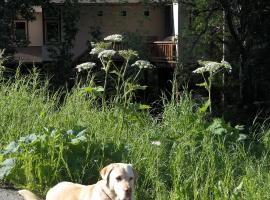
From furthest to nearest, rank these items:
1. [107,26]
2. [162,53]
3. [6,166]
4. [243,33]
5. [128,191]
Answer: [107,26] → [162,53] → [243,33] → [6,166] → [128,191]

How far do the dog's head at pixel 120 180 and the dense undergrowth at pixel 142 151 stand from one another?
2.34 feet

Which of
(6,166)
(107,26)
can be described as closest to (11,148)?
(6,166)

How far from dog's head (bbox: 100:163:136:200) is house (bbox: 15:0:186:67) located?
23.4 m

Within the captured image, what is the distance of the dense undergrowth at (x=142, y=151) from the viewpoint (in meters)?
5.55

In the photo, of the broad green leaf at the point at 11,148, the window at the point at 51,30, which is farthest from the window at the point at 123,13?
the broad green leaf at the point at 11,148

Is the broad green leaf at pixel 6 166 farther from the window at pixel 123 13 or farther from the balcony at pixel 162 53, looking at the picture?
the window at pixel 123 13

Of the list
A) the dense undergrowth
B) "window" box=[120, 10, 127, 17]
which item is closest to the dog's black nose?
the dense undergrowth

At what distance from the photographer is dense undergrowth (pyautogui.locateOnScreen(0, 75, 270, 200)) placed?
555 centimetres

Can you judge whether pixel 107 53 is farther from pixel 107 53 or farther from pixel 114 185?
pixel 114 185

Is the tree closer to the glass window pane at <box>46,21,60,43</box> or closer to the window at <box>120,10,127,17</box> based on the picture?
the window at <box>120,10,127,17</box>

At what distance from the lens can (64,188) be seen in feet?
17.3

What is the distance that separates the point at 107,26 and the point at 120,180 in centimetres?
2807

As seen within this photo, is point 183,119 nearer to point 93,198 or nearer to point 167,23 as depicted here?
point 93,198

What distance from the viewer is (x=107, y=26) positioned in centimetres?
3216
